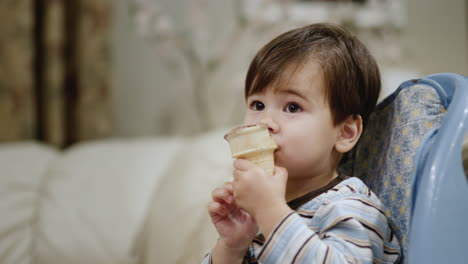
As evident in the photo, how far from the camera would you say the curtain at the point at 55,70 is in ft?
6.94

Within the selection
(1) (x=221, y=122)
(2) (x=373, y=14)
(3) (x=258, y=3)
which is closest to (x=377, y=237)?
(1) (x=221, y=122)

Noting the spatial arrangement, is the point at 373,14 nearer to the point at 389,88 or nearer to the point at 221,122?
the point at 389,88

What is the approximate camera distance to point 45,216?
1.70 metres

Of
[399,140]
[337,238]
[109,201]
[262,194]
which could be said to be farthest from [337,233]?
[109,201]

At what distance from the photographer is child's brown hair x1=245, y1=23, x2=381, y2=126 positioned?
745mm

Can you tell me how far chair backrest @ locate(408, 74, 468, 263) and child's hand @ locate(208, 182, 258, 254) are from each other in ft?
0.85

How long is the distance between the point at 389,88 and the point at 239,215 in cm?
144

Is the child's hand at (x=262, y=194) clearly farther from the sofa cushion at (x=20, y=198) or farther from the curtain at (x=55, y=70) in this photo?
the curtain at (x=55, y=70)

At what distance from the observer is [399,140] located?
0.77 meters

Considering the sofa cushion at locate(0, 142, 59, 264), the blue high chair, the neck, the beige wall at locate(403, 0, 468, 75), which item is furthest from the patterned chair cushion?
the beige wall at locate(403, 0, 468, 75)

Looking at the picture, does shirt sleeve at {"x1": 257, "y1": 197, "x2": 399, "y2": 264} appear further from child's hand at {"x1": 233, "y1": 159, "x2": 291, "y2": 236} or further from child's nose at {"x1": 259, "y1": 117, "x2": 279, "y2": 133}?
child's nose at {"x1": 259, "y1": 117, "x2": 279, "y2": 133}

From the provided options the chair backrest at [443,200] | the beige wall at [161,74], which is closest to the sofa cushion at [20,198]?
the beige wall at [161,74]

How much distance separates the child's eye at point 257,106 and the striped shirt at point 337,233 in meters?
0.18

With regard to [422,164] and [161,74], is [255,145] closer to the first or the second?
[422,164]
